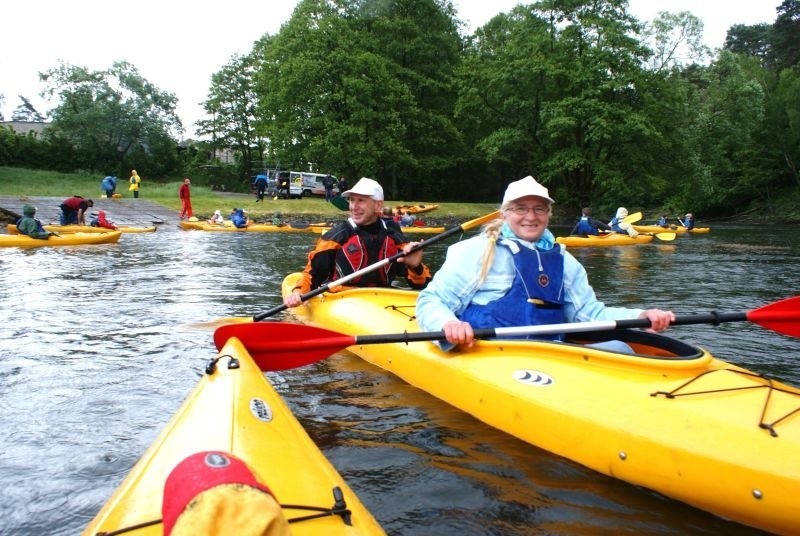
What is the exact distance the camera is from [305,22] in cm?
2977

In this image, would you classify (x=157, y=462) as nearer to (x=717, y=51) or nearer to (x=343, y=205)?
(x=343, y=205)

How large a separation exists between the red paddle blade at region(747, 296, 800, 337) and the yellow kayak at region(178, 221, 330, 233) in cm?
1626

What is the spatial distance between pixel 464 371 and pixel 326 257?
2.44 m

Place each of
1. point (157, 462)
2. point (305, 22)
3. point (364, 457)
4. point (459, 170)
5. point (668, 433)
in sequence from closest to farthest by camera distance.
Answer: point (157, 462)
point (668, 433)
point (364, 457)
point (305, 22)
point (459, 170)

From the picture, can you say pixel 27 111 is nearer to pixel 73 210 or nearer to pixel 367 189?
pixel 73 210

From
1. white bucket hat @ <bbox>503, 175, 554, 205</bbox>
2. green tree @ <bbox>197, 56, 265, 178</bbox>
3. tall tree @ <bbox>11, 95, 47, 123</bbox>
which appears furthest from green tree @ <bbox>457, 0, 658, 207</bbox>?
tall tree @ <bbox>11, 95, 47, 123</bbox>

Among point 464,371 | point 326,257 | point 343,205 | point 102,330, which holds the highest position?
point 343,205

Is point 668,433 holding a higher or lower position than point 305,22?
lower

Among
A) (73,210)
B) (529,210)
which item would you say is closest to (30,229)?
(73,210)

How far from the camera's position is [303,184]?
101ft

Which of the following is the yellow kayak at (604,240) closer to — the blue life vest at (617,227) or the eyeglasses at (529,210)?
the blue life vest at (617,227)

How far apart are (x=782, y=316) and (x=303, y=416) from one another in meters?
2.91

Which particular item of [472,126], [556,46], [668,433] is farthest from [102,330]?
[472,126]

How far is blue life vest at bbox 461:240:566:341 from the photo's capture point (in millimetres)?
3732
